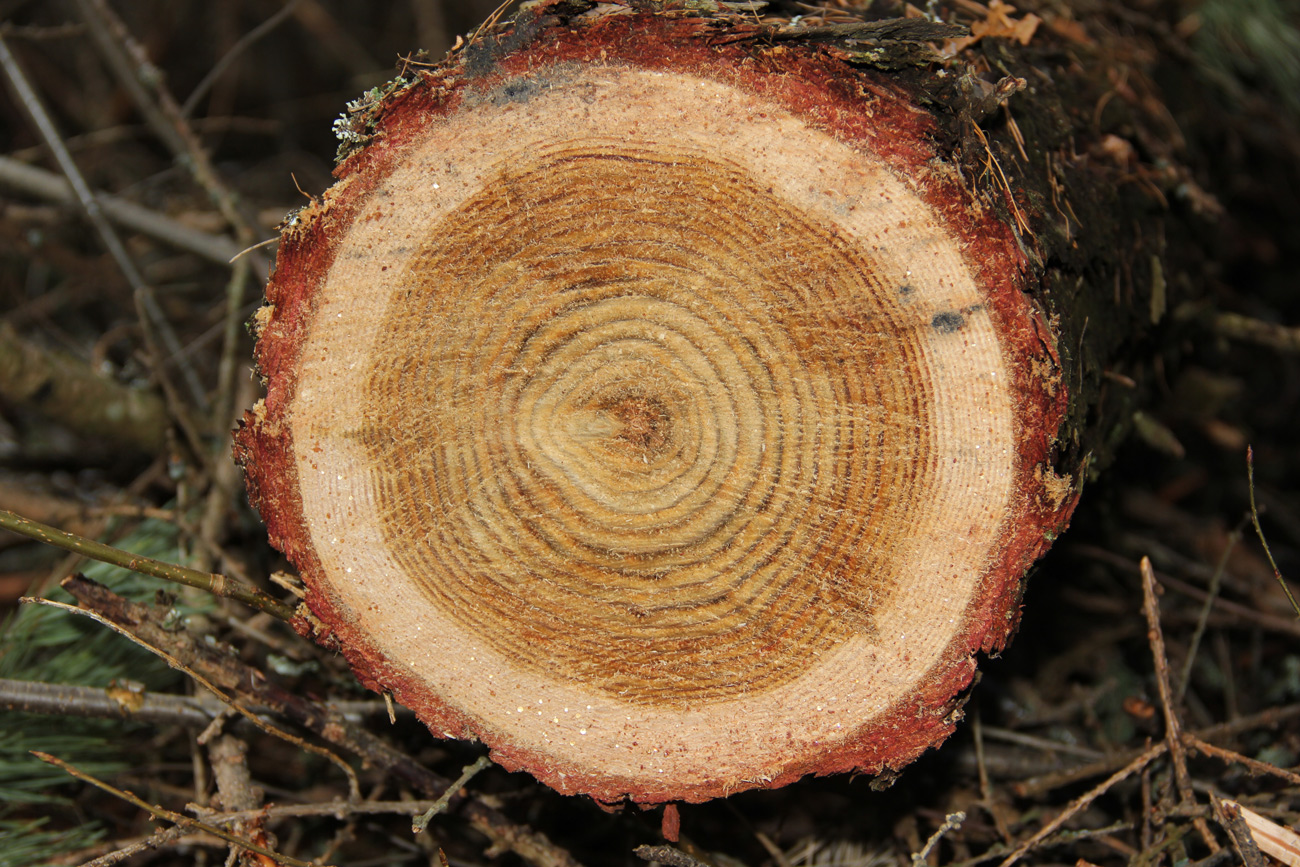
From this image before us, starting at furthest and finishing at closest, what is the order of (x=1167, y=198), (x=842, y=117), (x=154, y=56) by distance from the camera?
(x=154, y=56), (x=1167, y=198), (x=842, y=117)

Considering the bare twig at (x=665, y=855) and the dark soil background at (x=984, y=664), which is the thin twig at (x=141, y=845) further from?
the bare twig at (x=665, y=855)

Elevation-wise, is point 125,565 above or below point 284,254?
below

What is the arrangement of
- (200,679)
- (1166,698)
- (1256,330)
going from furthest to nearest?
(1256,330), (1166,698), (200,679)

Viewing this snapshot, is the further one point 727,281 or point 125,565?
point 125,565

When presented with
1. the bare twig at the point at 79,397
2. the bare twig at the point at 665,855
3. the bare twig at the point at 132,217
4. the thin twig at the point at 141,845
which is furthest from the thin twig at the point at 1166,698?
the bare twig at the point at 132,217

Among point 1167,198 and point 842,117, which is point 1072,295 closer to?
point 842,117

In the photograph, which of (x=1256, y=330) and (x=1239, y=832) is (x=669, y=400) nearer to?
(x=1239, y=832)

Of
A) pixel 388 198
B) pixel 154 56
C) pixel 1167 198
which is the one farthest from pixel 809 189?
pixel 154 56

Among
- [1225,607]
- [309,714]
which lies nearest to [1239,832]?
[1225,607]
